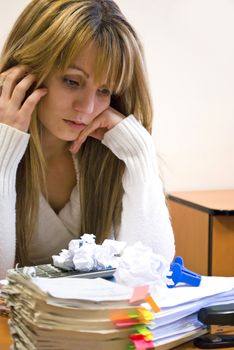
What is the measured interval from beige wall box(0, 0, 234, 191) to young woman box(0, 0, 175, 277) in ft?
3.40

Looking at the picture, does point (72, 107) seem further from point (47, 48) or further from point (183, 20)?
point (183, 20)

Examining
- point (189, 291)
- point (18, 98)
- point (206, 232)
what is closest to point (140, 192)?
point (18, 98)

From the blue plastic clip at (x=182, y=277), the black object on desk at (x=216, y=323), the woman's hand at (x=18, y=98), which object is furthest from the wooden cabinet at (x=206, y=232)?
the black object on desk at (x=216, y=323)

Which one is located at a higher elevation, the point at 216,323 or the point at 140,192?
the point at 140,192

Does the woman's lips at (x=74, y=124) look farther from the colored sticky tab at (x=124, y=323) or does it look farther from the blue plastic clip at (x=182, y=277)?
the colored sticky tab at (x=124, y=323)

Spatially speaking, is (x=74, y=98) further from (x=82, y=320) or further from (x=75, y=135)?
(x=82, y=320)

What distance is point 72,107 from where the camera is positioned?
1.18 metres

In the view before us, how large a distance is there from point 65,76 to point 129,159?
275mm

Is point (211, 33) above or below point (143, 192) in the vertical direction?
above

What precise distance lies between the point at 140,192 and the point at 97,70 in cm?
31

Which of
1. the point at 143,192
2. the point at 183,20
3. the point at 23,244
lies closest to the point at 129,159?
the point at 143,192

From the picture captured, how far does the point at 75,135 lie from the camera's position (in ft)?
4.10

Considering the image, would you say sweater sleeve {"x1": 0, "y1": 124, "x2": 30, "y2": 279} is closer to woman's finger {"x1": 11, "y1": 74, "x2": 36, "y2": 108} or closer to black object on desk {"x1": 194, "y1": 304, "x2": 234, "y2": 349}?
woman's finger {"x1": 11, "y1": 74, "x2": 36, "y2": 108}

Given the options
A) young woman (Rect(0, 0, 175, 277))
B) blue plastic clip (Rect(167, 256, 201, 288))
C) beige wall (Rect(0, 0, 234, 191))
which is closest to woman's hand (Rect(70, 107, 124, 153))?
young woman (Rect(0, 0, 175, 277))
